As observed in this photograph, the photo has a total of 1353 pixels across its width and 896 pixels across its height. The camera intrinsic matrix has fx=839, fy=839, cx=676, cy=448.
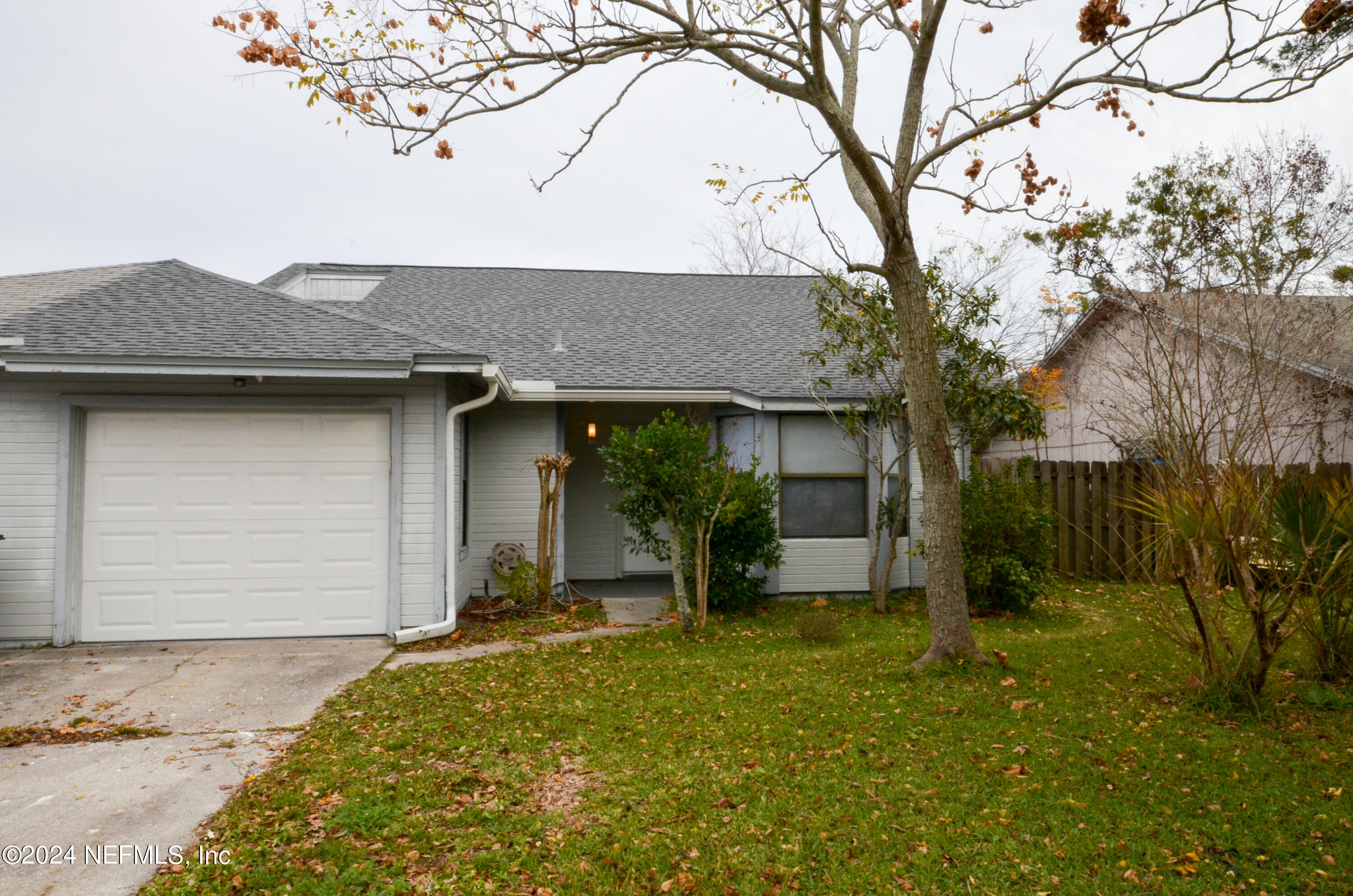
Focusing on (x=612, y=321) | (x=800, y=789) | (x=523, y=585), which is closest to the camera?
(x=800, y=789)

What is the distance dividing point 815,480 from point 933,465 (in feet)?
12.6

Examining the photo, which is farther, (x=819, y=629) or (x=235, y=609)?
(x=235, y=609)

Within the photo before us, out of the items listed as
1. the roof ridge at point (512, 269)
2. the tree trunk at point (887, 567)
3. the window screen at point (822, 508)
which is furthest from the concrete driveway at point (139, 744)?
the roof ridge at point (512, 269)

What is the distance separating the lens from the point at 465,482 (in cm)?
994

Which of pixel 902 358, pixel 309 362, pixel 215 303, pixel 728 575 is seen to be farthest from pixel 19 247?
pixel 902 358

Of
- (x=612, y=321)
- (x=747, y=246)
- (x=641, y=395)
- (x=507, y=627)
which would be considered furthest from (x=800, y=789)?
(x=747, y=246)

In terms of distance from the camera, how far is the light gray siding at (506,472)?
10.3m

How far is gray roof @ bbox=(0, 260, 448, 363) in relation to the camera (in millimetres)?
7457

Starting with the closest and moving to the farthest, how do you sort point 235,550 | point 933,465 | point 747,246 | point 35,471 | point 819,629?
point 933,465 < point 35,471 < point 819,629 < point 235,550 < point 747,246

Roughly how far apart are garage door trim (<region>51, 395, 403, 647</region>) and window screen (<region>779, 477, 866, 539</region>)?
4502 mm

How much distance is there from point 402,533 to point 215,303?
310 cm

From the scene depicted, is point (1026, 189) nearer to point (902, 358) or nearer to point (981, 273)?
point (902, 358)

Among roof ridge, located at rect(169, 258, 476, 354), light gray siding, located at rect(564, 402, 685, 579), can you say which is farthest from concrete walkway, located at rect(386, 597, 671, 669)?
roof ridge, located at rect(169, 258, 476, 354)

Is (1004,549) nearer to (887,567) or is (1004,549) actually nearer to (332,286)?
(887,567)
